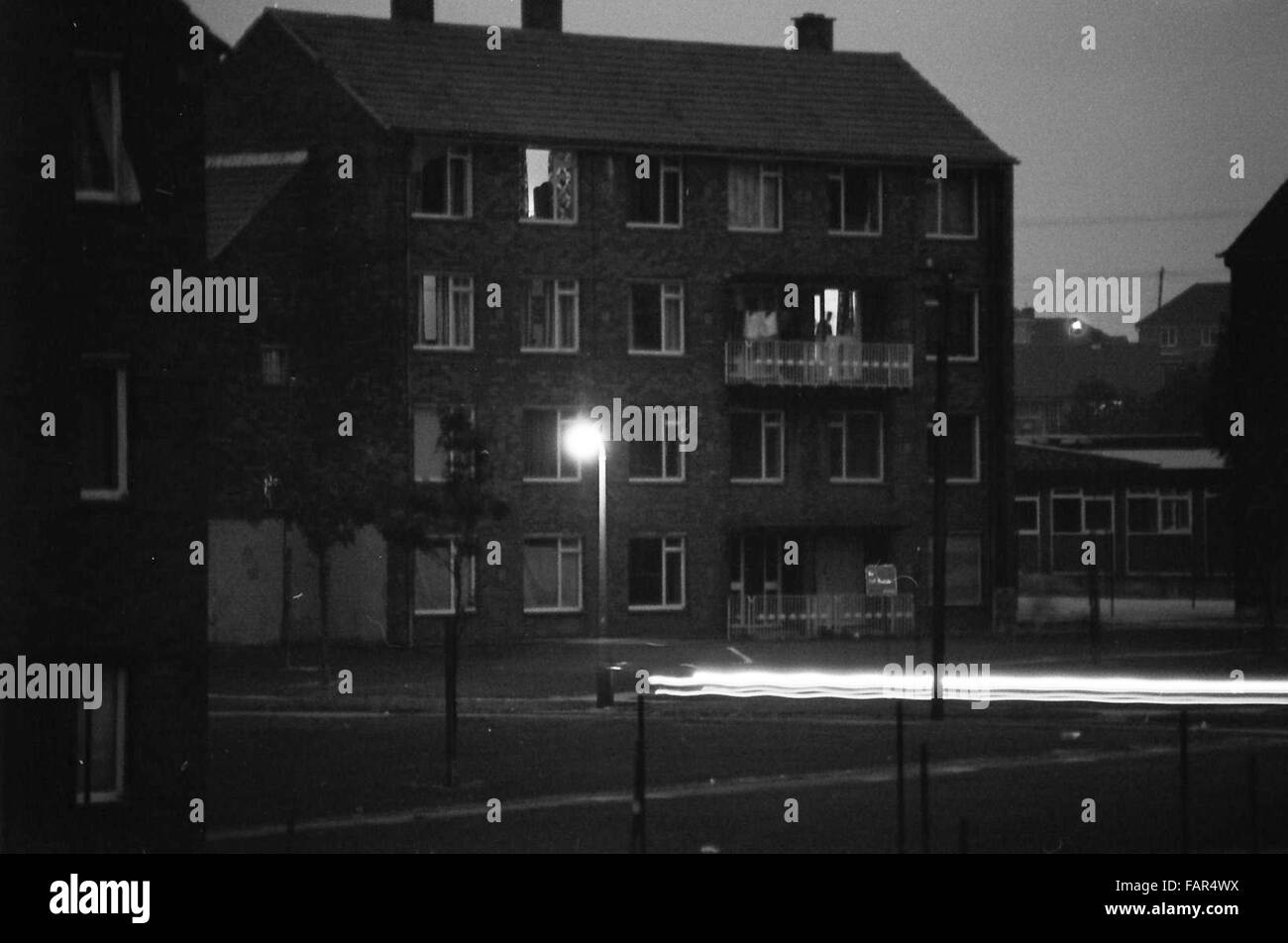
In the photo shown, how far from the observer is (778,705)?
1272 inches

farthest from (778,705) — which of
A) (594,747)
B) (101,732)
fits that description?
(101,732)

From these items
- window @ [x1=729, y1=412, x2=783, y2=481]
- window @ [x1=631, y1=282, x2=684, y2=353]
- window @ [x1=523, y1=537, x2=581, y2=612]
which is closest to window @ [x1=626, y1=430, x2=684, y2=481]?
window @ [x1=729, y1=412, x2=783, y2=481]

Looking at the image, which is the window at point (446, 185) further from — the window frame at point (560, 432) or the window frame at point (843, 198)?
the window frame at point (843, 198)

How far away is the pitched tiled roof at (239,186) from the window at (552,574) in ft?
32.7

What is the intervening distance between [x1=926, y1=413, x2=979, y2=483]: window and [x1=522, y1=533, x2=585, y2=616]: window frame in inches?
404

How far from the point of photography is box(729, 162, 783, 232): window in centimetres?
5097

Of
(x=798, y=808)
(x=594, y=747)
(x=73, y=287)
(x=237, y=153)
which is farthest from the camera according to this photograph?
(x=237, y=153)

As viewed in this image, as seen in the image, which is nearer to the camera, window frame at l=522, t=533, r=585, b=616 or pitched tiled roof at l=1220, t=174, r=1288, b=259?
pitched tiled roof at l=1220, t=174, r=1288, b=259

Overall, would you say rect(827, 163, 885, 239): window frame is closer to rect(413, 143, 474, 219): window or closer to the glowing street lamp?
the glowing street lamp

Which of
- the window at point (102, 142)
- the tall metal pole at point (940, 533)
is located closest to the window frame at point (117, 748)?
the window at point (102, 142)

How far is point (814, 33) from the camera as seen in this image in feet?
179

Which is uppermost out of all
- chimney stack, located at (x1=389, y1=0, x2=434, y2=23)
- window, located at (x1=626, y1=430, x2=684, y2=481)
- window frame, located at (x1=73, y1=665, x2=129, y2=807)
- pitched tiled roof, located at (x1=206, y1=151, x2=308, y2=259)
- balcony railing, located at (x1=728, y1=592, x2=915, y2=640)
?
chimney stack, located at (x1=389, y1=0, x2=434, y2=23)
